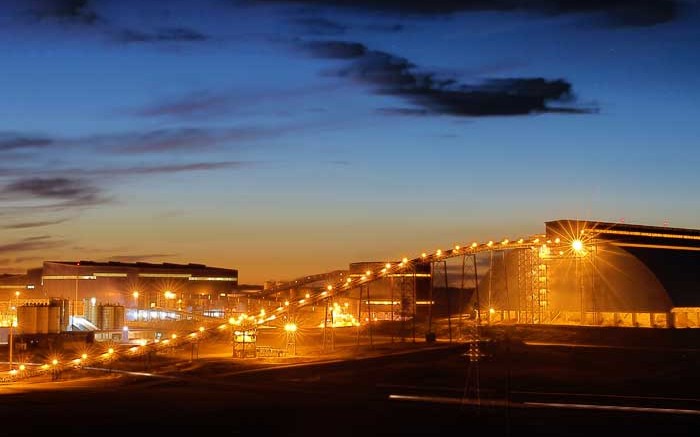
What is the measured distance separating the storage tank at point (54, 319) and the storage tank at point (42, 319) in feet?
1.20

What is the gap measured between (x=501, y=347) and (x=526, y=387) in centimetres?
2494

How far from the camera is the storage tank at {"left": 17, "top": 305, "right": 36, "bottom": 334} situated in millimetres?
79812

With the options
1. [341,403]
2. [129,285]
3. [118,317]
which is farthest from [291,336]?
[129,285]

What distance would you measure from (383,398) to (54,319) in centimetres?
5405

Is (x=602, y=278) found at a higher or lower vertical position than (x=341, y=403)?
higher

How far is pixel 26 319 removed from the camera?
79.9 meters

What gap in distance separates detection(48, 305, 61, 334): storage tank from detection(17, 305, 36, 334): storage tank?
1589mm

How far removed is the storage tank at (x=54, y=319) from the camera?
266 ft

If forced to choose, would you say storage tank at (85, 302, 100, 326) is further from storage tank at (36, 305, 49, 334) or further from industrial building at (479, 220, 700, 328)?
industrial building at (479, 220, 700, 328)

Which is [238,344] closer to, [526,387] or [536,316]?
[526,387]

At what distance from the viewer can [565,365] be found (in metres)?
56.4

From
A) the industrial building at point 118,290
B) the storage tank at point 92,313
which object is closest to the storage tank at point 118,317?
the industrial building at point 118,290

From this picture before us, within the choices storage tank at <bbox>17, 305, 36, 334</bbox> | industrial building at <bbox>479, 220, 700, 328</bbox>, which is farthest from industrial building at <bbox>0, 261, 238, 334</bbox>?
industrial building at <bbox>479, 220, 700, 328</bbox>

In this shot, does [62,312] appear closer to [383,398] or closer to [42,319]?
[42,319]
